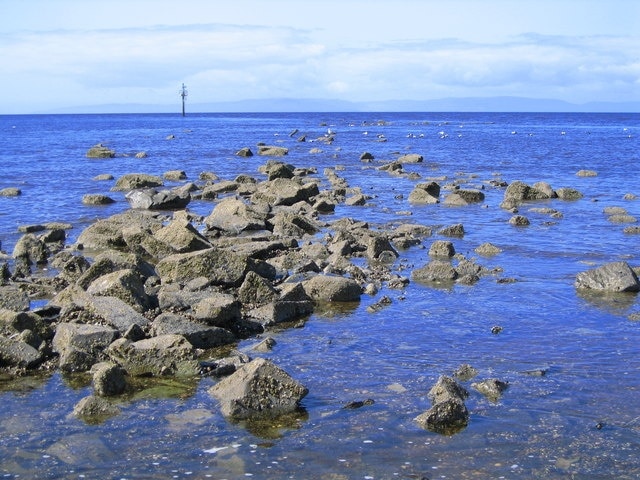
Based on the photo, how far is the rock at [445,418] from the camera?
10.7m

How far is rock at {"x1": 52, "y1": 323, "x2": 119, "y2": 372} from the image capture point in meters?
13.0

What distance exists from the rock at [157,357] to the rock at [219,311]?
166 cm

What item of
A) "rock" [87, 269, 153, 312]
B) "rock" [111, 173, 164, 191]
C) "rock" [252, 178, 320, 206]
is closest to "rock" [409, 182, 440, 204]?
"rock" [252, 178, 320, 206]

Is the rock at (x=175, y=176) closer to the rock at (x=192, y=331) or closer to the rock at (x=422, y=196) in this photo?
the rock at (x=422, y=196)

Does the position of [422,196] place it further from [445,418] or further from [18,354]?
[445,418]

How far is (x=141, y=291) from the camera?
16.1m

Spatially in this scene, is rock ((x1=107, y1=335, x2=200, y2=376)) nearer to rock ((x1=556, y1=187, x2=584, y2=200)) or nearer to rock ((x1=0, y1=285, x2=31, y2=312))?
rock ((x1=0, y1=285, x2=31, y2=312))

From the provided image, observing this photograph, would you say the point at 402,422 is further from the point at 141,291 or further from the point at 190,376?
the point at 141,291

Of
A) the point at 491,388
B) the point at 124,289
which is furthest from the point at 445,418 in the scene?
the point at 124,289

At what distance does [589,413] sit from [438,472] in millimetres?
3144

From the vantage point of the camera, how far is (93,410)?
442 inches

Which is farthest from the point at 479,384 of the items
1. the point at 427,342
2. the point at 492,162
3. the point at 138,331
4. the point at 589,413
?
the point at 492,162

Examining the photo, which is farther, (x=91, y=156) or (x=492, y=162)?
Result: (x=91, y=156)

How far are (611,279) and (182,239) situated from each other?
36.4 ft
